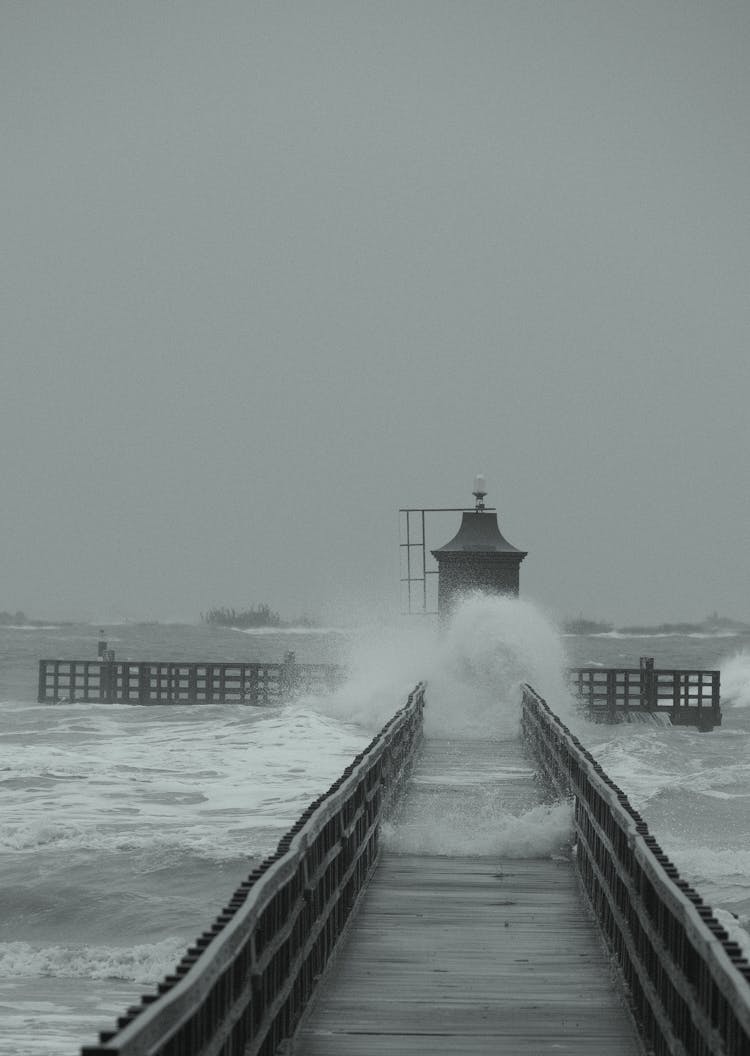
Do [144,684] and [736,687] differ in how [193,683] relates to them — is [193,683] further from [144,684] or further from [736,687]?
[736,687]

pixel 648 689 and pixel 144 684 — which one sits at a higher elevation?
pixel 648 689

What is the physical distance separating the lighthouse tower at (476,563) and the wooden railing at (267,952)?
77.1 ft

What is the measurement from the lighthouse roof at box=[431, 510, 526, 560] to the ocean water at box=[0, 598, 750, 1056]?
1205 mm

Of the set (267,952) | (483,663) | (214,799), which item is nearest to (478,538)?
(483,663)

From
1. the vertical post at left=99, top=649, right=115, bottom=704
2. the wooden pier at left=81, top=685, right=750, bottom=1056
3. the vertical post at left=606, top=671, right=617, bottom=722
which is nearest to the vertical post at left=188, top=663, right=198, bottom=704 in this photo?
the vertical post at left=99, top=649, right=115, bottom=704

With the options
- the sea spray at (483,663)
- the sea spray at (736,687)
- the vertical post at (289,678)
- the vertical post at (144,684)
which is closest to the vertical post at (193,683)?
the vertical post at (144,684)

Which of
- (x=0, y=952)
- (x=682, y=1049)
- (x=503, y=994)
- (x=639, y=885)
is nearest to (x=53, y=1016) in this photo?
(x=0, y=952)

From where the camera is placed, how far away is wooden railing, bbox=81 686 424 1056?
3.87 metres

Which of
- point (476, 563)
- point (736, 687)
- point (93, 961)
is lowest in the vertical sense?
point (736, 687)

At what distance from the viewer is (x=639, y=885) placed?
22.6ft

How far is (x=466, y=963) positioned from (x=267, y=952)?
2.67 metres

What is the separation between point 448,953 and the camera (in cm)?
821

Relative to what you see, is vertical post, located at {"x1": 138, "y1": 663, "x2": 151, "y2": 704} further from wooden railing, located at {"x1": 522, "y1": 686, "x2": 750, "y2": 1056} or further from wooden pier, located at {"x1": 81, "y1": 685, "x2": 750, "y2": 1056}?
wooden railing, located at {"x1": 522, "y1": 686, "x2": 750, "y2": 1056}

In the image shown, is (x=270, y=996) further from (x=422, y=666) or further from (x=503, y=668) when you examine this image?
(x=422, y=666)
